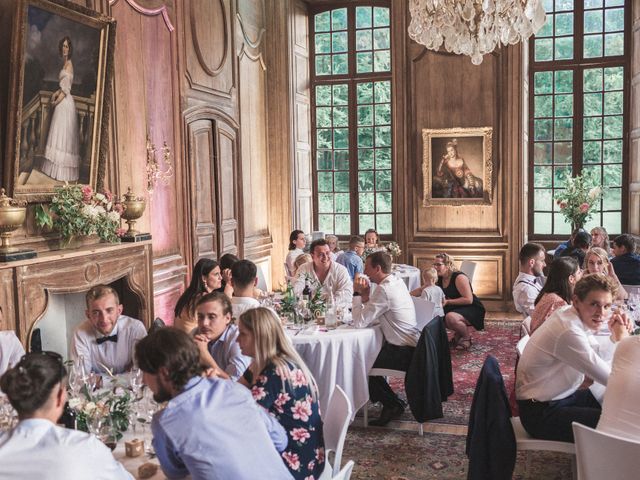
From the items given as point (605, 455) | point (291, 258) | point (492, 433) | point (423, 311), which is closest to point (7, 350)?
point (492, 433)

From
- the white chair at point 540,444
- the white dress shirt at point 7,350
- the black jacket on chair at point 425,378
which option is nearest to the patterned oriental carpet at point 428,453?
the black jacket on chair at point 425,378

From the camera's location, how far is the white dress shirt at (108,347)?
4.13m

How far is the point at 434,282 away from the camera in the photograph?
7.25 metres

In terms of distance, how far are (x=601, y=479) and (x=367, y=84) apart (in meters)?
8.46

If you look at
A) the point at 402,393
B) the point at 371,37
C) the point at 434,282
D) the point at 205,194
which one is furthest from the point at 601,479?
the point at 371,37

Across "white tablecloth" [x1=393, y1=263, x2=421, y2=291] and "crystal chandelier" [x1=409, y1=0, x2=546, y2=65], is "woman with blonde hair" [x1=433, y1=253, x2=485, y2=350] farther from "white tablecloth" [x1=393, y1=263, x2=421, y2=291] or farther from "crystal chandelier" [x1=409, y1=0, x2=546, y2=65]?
"crystal chandelier" [x1=409, y1=0, x2=546, y2=65]

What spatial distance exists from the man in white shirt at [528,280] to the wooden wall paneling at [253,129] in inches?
166

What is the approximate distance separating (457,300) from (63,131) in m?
4.22

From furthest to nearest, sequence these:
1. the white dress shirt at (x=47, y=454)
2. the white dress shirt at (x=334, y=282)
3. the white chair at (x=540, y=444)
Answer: the white dress shirt at (x=334, y=282) → the white chair at (x=540, y=444) → the white dress shirt at (x=47, y=454)

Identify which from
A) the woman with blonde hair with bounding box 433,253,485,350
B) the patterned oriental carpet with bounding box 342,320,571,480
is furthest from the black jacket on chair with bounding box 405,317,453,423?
the woman with blonde hair with bounding box 433,253,485,350

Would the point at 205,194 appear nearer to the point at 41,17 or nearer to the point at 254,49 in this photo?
the point at 254,49

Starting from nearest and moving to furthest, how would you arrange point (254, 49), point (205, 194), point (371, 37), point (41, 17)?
point (41, 17) < point (205, 194) < point (254, 49) < point (371, 37)

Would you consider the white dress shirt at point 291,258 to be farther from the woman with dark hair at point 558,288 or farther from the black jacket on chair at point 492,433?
the black jacket on chair at point 492,433

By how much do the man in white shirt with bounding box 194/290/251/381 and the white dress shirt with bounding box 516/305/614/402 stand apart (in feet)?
5.08
